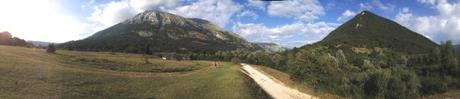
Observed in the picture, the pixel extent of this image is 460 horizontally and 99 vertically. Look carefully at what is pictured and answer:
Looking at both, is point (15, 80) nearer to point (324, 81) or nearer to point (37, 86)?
point (37, 86)

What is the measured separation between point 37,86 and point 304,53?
6343cm

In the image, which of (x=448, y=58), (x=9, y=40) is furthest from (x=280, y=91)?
(x=448, y=58)

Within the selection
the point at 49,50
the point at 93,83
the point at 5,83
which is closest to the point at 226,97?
the point at 93,83

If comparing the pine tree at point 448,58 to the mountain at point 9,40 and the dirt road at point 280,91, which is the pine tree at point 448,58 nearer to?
the dirt road at point 280,91

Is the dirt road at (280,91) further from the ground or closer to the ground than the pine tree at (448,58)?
closer to the ground

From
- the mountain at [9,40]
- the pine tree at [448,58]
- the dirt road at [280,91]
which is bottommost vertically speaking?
the dirt road at [280,91]

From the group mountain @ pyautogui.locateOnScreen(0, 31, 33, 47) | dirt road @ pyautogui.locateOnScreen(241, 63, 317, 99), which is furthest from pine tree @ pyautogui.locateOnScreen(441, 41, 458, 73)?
mountain @ pyautogui.locateOnScreen(0, 31, 33, 47)

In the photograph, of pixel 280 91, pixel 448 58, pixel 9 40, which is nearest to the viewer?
pixel 280 91

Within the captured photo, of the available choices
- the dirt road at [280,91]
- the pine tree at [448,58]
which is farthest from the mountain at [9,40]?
the pine tree at [448,58]

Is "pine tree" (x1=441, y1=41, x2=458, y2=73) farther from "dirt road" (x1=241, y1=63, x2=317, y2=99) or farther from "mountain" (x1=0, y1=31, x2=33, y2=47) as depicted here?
"mountain" (x1=0, y1=31, x2=33, y2=47)

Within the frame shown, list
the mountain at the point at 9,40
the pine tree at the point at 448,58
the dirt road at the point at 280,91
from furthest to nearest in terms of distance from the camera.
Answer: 1. the pine tree at the point at 448,58
2. the mountain at the point at 9,40
3. the dirt road at the point at 280,91

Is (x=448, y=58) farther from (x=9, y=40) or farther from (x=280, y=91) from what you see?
(x=9, y=40)

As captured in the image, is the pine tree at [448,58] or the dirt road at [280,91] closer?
the dirt road at [280,91]

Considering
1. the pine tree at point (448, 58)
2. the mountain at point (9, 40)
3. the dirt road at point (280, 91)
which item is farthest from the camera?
the pine tree at point (448, 58)
